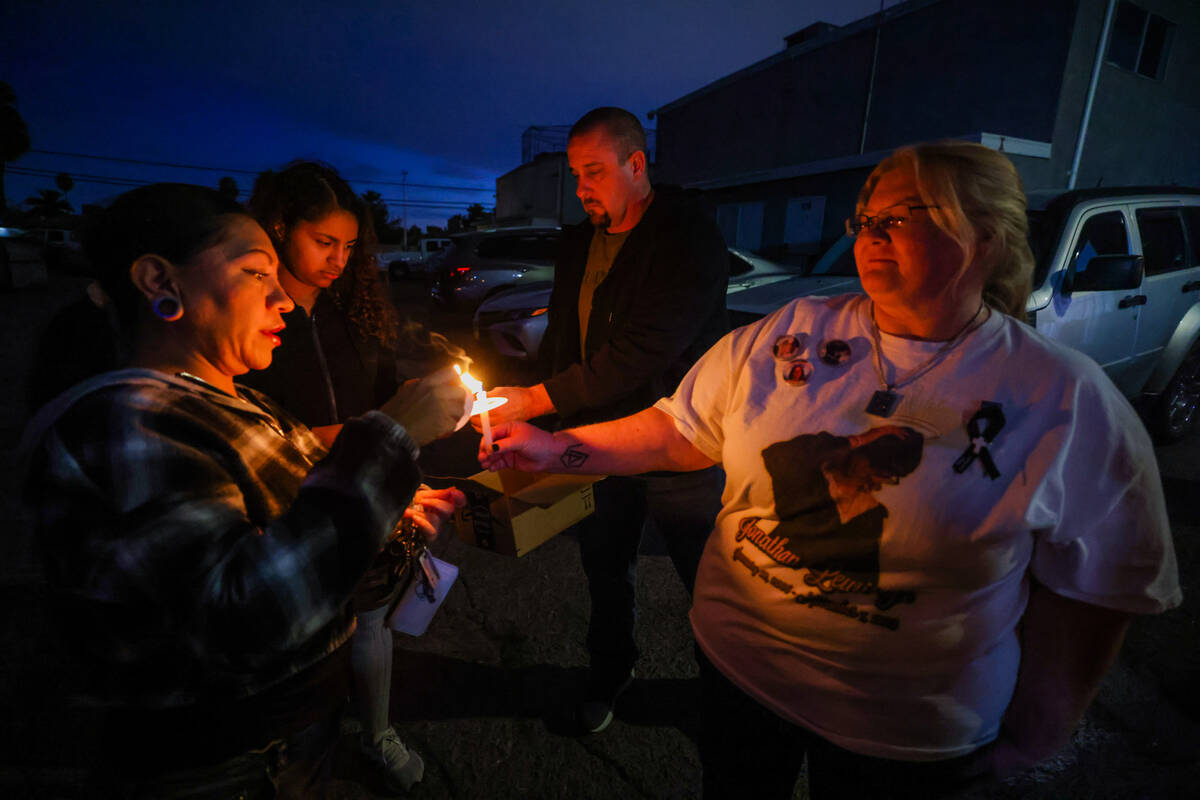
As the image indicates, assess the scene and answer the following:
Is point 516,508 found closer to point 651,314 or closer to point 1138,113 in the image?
point 651,314

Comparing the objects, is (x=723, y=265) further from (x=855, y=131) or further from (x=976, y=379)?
(x=855, y=131)

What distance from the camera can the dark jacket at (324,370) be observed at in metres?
2.21

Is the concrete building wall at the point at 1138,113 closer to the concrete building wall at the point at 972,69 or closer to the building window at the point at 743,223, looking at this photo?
the concrete building wall at the point at 972,69

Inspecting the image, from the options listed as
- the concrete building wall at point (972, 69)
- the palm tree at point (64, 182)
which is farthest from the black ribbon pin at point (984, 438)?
the palm tree at point (64, 182)

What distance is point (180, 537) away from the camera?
101 cm

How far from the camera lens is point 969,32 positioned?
15367 mm

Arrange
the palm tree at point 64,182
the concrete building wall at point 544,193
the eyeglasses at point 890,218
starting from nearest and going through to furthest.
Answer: the eyeglasses at point 890,218 → the concrete building wall at point 544,193 → the palm tree at point 64,182

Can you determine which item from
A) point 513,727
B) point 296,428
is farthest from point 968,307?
point 513,727

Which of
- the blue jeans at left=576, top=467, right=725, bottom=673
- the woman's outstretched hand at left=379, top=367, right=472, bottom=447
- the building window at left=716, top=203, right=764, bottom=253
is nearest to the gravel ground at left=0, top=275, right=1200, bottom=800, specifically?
the blue jeans at left=576, top=467, right=725, bottom=673

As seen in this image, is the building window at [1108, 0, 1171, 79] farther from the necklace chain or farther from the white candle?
the white candle

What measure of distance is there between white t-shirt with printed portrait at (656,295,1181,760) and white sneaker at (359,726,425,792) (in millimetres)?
1725

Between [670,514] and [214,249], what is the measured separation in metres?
1.87

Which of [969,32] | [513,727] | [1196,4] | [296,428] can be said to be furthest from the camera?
[1196,4]

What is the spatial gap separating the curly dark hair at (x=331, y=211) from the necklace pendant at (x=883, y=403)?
2.05m
